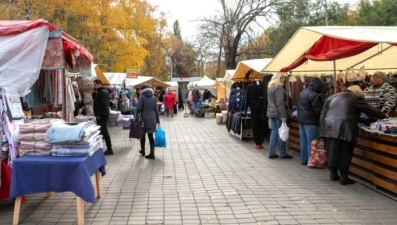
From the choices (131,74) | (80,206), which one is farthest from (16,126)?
(131,74)

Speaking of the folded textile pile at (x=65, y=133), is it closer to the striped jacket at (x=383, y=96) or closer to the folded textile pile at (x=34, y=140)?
the folded textile pile at (x=34, y=140)

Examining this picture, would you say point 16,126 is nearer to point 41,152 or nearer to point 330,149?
point 41,152

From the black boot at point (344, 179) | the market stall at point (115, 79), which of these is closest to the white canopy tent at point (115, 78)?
the market stall at point (115, 79)

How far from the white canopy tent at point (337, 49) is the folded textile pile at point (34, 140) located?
4.03 m

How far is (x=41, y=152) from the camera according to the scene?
435 centimetres

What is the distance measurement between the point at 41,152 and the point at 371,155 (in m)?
4.59

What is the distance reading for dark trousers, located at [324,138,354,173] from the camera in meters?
5.70

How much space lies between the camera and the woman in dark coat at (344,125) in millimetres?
5574

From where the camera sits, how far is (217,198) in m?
5.21

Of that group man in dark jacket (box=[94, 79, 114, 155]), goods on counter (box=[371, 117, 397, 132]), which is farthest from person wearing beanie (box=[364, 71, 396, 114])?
man in dark jacket (box=[94, 79, 114, 155])

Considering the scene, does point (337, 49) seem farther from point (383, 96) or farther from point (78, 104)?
point (78, 104)

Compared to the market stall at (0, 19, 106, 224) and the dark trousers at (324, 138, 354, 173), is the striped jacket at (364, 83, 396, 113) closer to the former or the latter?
the dark trousers at (324, 138, 354, 173)

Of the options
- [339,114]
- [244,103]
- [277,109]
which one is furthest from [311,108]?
[244,103]

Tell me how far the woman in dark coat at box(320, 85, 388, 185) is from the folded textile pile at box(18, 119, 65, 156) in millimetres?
4072
